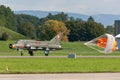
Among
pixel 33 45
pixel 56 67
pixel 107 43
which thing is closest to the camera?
pixel 56 67

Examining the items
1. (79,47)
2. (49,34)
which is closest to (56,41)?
(79,47)

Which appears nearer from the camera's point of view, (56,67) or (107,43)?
(56,67)

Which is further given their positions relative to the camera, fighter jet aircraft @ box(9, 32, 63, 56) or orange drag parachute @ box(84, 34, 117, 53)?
fighter jet aircraft @ box(9, 32, 63, 56)

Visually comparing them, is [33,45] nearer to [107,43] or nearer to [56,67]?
[107,43]

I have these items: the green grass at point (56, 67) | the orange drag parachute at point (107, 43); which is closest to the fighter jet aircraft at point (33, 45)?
the orange drag parachute at point (107, 43)

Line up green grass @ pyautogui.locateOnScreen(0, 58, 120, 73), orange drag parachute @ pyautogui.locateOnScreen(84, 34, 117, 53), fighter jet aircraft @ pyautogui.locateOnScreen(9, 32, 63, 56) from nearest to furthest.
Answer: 1. green grass @ pyautogui.locateOnScreen(0, 58, 120, 73)
2. orange drag parachute @ pyautogui.locateOnScreen(84, 34, 117, 53)
3. fighter jet aircraft @ pyautogui.locateOnScreen(9, 32, 63, 56)

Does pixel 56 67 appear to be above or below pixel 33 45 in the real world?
above

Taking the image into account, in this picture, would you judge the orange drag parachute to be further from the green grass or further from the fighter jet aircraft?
the fighter jet aircraft

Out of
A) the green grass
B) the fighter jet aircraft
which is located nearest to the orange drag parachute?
the green grass

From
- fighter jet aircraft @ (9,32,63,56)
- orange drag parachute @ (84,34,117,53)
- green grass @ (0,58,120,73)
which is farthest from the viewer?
fighter jet aircraft @ (9,32,63,56)

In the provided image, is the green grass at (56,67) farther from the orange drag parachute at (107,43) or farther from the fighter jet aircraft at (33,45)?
the fighter jet aircraft at (33,45)

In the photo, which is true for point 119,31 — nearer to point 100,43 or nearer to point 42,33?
point 42,33

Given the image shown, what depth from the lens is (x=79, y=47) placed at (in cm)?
10419

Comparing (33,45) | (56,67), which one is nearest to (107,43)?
(56,67)
